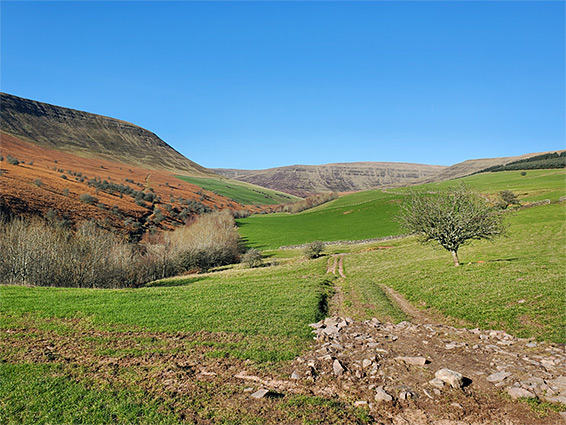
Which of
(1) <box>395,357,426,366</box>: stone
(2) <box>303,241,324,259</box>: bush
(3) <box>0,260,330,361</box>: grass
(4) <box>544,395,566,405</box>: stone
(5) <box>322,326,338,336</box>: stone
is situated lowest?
(2) <box>303,241,324,259</box>: bush

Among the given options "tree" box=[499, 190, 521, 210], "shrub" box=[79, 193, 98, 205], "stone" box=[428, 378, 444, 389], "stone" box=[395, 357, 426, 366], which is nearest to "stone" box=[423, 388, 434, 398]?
"stone" box=[428, 378, 444, 389]

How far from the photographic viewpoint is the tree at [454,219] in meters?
28.1

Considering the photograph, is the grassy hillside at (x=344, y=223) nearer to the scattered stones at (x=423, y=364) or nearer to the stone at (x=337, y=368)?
the scattered stones at (x=423, y=364)

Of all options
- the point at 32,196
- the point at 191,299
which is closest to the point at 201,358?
the point at 191,299

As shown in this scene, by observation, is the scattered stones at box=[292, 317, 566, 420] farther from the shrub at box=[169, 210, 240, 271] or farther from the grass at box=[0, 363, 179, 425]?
the shrub at box=[169, 210, 240, 271]

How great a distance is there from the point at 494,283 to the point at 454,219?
890 cm

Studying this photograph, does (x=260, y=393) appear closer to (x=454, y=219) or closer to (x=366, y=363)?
(x=366, y=363)

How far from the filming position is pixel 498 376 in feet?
32.0

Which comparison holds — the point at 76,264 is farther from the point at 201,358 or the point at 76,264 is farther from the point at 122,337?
the point at 201,358

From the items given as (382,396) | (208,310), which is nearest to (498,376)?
(382,396)

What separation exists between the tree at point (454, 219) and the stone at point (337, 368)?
22.1m

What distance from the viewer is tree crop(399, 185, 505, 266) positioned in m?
28.1

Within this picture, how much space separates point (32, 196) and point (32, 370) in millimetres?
55684

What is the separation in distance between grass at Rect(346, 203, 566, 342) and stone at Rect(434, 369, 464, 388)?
6.34 metres
